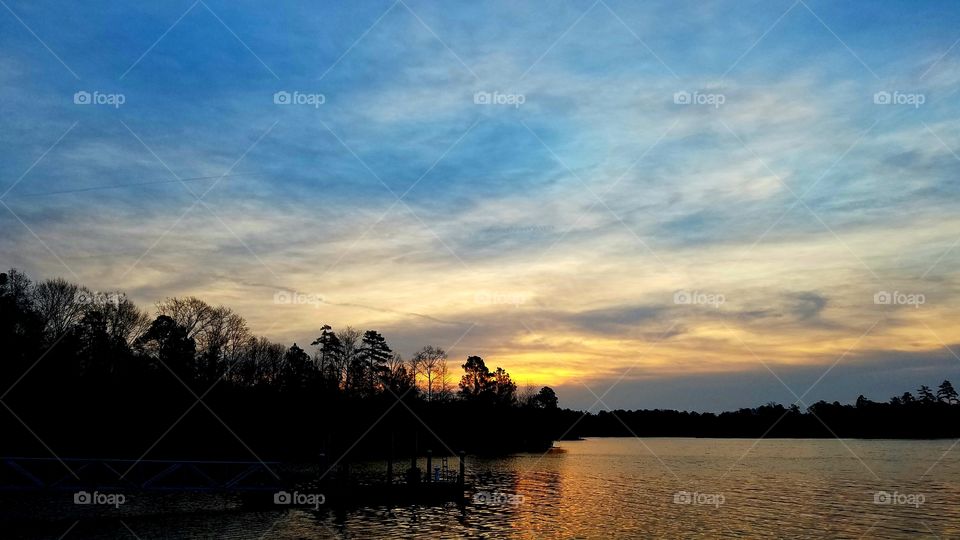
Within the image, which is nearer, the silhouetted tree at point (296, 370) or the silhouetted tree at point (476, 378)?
the silhouetted tree at point (296, 370)

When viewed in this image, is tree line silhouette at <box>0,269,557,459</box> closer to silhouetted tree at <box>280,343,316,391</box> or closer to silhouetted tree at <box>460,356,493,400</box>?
silhouetted tree at <box>280,343,316,391</box>

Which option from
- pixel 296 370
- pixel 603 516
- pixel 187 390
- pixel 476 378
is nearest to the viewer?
pixel 603 516

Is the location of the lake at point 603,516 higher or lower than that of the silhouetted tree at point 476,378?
lower

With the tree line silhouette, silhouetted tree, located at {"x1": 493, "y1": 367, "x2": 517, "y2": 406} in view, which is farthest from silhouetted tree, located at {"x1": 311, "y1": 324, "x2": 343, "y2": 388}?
silhouetted tree, located at {"x1": 493, "y1": 367, "x2": 517, "y2": 406}

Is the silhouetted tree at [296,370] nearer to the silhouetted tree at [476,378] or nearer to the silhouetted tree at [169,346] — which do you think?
the silhouetted tree at [169,346]

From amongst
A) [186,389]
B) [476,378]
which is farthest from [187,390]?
[476,378]

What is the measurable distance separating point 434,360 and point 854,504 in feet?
341

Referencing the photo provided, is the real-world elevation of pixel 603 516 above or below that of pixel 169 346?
below

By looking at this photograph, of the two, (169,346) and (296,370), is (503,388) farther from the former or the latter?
(169,346)

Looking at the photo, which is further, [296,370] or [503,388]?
[503,388]

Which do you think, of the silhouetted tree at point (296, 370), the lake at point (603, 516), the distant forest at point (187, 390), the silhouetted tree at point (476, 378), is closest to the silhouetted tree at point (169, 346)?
the distant forest at point (187, 390)

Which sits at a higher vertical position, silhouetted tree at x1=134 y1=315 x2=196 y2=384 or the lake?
silhouetted tree at x1=134 y1=315 x2=196 y2=384

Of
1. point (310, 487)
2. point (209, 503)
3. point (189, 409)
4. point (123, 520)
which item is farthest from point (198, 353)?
point (123, 520)

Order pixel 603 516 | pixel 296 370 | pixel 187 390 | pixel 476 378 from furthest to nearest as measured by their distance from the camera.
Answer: pixel 476 378
pixel 296 370
pixel 187 390
pixel 603 516
